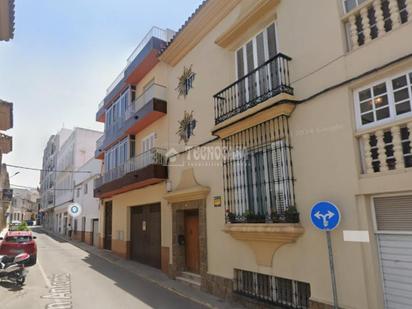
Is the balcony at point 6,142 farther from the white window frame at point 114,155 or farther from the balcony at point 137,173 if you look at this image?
the white window frame at point 114,155

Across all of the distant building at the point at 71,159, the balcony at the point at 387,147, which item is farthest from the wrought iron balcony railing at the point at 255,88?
the distant building at the point at 71,159

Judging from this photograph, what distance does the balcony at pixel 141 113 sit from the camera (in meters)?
12.9

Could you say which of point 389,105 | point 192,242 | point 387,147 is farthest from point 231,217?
point 389,105

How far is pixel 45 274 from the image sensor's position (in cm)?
1224

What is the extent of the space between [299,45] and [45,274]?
40.2 feet

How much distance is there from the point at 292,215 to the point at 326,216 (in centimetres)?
116

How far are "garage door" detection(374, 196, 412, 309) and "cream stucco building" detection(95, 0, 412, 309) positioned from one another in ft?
0.06

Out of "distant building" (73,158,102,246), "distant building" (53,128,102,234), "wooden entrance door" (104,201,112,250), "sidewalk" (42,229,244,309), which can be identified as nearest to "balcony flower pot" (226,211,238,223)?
"sidewalk" (42,229,244,309)

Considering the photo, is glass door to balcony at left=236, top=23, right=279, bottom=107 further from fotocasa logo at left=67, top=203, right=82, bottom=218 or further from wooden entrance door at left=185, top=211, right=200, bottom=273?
fotocasa logo at left=67, top=203, right=82, bottom=218

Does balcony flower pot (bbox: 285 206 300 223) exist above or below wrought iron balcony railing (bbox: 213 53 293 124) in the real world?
below

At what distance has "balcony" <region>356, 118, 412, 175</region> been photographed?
5.03 meters

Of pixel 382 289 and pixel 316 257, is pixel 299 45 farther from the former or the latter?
pixel 382 289

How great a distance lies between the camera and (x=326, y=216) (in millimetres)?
5445

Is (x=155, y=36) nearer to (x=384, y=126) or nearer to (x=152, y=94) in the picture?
(x=152, y=94)
